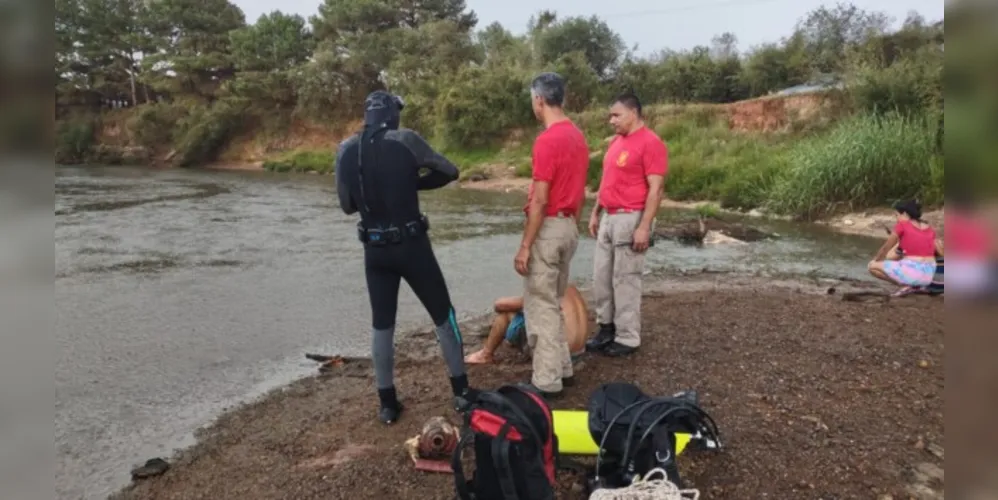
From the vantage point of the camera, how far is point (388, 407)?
15.4ft

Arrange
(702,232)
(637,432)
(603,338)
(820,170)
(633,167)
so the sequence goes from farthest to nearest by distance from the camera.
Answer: (820,170) → (702,232) → (603,338) → (633,167) → (637,432)

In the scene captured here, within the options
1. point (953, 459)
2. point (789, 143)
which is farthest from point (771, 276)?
point (789, 143)

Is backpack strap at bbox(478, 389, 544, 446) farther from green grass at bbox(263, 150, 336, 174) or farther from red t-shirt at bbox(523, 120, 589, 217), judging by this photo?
green grass at bbox(263, 150, 336, 174)

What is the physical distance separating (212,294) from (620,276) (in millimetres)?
6775

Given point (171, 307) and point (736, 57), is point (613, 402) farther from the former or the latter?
point (736, 57)

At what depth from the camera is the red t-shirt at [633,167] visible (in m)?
5.32

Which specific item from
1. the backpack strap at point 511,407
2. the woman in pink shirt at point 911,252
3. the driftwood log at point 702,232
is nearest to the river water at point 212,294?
the driftwood log at point 702,232

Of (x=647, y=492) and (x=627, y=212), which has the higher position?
(x=627, y=212)

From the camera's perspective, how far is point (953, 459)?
37.6 inches

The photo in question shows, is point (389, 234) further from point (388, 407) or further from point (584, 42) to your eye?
point (584, 42)

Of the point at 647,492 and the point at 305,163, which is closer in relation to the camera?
the point at 647,492

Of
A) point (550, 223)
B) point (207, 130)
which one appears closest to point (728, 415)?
point (550, 223)

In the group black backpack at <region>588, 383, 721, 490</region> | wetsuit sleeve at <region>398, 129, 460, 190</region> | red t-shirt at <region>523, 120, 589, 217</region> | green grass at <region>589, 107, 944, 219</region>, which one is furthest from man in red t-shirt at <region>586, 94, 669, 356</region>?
green grass at <region>589, 107, 944, 219</region>

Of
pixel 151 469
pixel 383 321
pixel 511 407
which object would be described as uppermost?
pixel 383 321
